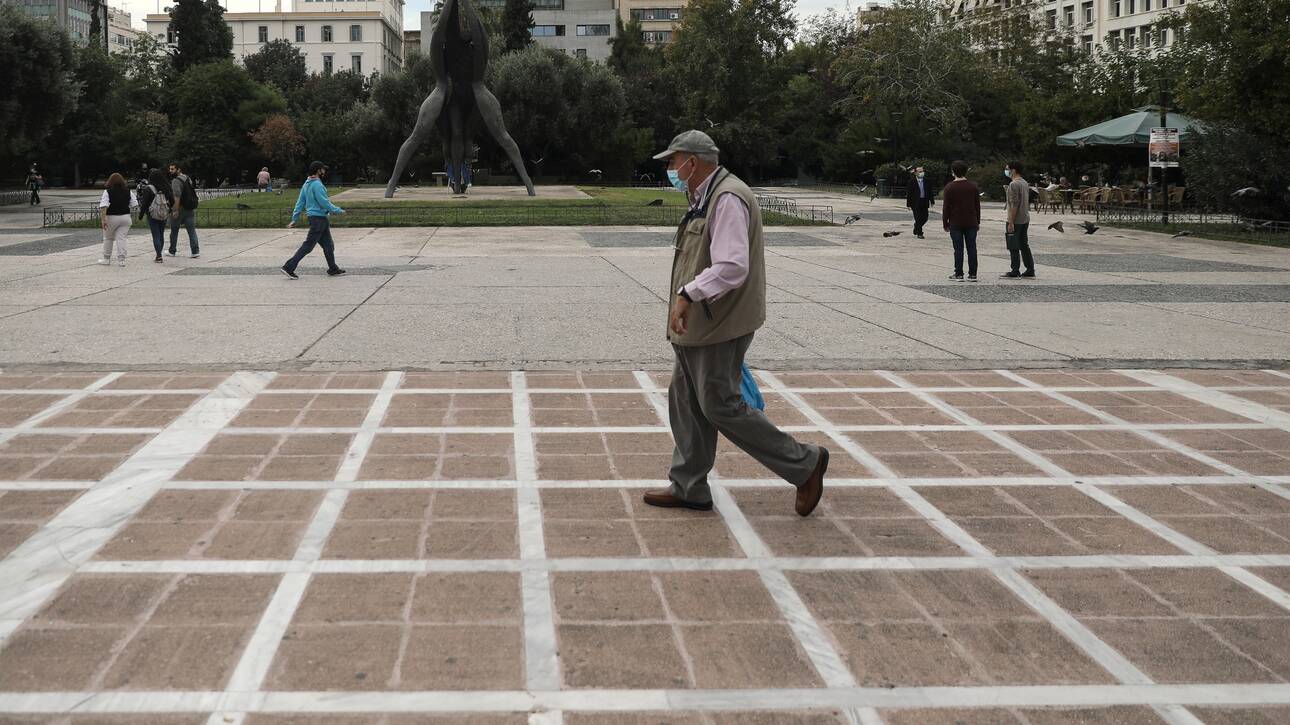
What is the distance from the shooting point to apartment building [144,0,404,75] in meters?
116

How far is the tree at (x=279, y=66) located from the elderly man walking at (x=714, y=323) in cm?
8361

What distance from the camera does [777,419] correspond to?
714 centimetres

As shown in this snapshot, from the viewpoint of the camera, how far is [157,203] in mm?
18203

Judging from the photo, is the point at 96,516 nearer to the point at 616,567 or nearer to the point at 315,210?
the point at 616,567

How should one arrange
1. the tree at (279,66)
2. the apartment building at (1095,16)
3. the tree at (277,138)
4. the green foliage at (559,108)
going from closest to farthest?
the green foliage at (559,108)
the apartment building at (1095,16)
the tree at (277,138)
the tree at (279,66)

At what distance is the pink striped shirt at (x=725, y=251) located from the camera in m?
4.78

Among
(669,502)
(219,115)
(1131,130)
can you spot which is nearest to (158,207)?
(669,502)

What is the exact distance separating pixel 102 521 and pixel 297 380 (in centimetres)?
324

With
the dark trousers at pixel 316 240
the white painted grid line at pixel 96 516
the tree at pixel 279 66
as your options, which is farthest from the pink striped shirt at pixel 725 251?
the tree at pixel 279 66

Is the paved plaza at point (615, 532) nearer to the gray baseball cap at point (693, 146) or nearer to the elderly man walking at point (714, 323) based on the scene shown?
the elderly man walking at point (714, 323)

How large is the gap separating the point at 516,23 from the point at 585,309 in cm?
6906

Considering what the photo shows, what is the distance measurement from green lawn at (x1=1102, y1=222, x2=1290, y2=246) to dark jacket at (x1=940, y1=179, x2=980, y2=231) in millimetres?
10182

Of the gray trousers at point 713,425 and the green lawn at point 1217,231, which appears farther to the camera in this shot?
the green lawn at point 1217,231

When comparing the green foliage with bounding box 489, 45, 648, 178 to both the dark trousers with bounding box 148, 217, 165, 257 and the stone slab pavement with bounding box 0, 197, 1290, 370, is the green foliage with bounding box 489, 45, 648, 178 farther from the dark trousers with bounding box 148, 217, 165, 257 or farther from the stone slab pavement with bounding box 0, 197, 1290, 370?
the dark trousers with bounding box 148, 217, 165, 257
